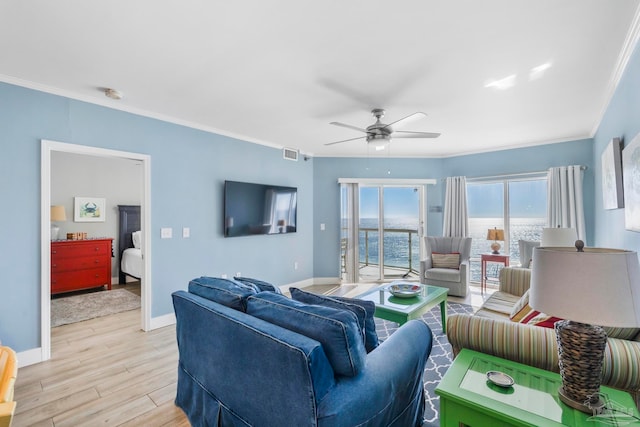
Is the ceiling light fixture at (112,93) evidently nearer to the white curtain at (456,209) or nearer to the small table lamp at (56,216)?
the small table lamp at (56,216)

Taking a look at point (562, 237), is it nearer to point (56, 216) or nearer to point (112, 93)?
point (112, 93)

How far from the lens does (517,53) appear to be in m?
2.18

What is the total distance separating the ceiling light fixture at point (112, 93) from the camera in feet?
9.18

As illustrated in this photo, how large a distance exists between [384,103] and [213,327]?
2.63 meters

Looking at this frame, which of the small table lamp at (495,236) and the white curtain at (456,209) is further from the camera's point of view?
the white curtain at (456,209)

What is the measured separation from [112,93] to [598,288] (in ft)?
12.2

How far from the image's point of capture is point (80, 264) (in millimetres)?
4812

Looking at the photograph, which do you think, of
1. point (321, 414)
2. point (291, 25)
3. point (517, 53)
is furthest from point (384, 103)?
point (321, 414)

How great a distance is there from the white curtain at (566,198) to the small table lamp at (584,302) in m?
4.19

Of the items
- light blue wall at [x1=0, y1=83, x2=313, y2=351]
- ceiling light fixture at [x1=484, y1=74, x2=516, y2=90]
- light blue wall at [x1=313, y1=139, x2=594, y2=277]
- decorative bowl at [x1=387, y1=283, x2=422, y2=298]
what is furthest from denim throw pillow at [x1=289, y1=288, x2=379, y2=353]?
light blue wall at [x1=313, y1=139, x2=594, y2=277]

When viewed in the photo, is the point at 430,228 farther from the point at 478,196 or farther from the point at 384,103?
→ the point at 384,103

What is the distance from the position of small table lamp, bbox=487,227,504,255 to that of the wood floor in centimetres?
483

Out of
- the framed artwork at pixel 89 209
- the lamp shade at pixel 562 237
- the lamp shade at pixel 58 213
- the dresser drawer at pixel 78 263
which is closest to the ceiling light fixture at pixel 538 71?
the lamp shade at pixel 562 237

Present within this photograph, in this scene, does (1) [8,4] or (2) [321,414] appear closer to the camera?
(2) [321,414]
